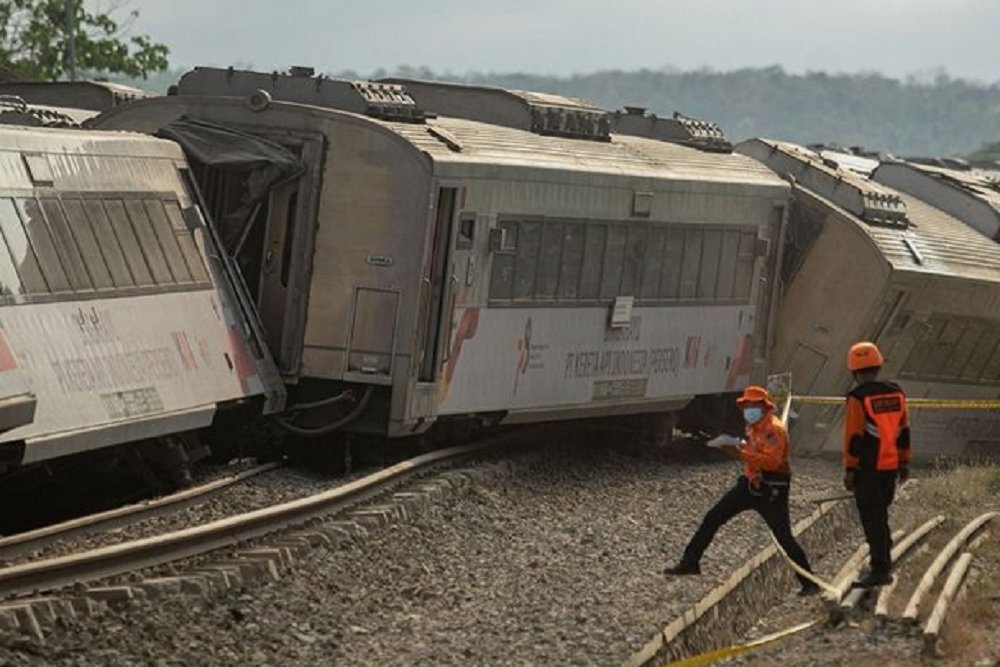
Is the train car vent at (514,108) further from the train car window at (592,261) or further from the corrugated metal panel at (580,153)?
the train car window at (592,261)

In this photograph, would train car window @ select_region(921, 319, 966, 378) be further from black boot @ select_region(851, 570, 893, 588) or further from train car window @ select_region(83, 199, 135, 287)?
train car window @ select_region(83, 199, 135, 287)

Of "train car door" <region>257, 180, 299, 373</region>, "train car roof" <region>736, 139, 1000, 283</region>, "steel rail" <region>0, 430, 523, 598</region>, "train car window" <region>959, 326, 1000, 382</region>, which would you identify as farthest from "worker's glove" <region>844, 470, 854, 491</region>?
"train car window" <region>959, 326, 1000, 382</region>

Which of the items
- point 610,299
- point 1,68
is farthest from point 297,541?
point 1,68

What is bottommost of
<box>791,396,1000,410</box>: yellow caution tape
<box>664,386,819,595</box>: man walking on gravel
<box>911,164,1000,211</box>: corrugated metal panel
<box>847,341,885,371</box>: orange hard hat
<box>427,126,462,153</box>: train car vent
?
<box>791,396,1000,410</box>: yellow caution tape

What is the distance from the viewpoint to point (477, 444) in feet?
68.7

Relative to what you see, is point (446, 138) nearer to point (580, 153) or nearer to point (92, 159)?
point (580, 153)

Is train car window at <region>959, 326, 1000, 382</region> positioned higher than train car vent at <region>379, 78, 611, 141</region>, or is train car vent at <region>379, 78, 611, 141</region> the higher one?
train car vent at <region>379, 78, 611, 141</region>

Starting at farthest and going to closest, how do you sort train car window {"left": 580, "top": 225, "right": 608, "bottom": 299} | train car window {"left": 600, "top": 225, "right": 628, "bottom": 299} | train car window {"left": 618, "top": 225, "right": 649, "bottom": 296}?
train car window {"left": 618, "top": 225, "right": 649, "bottom": 296}, train car window {"left": 600, "top": 225, "right": 628, "bottom": 299}, train car window {"left": 580, "top": 225, "right": 608, "bottom": 299}

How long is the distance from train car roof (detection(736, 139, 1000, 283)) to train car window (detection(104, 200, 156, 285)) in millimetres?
10990

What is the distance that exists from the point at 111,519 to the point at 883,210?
1320 centimetres

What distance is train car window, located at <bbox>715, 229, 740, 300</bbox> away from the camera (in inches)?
947

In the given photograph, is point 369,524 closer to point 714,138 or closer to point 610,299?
point 610,299

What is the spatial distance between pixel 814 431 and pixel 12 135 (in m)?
12.5

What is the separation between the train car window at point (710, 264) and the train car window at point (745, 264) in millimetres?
515
